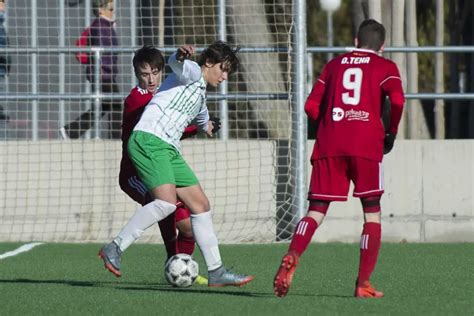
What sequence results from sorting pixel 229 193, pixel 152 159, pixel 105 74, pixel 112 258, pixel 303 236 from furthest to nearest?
pixel 105 74 < pixel 229 193 < pixel 152 159 < pixel 112 258 < pixel 303 236

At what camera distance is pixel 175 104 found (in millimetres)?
8617

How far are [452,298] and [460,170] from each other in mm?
4951

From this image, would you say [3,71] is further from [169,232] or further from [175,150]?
[175,150]

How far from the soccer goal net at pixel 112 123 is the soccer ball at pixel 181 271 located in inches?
168

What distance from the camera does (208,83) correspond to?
344 inches

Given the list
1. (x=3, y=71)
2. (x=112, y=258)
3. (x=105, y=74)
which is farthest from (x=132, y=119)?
(x=3, y=71)

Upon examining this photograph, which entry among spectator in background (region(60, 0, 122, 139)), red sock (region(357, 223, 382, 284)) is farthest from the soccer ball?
spectator in background (region(60, 0, 122, 139))

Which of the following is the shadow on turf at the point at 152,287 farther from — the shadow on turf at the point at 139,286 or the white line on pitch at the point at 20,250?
the white line on pitch at the point at 20,250

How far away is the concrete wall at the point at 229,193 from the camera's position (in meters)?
12.9

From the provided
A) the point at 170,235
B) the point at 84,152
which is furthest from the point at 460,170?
the point at 170,235

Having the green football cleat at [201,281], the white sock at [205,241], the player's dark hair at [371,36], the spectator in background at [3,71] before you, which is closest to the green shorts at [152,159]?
the white sock at [205,241]

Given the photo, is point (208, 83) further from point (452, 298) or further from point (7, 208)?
point (7, 208)

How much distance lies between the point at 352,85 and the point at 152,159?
137 cm

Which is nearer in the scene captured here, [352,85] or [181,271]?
[352,85]
